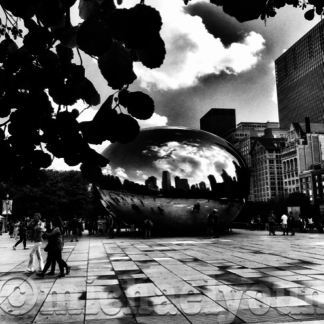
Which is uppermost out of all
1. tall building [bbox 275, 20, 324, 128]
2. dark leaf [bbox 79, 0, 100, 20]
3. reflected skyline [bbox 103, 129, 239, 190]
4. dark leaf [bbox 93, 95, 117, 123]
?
tall building [bbox 275, 20, 324, 128]

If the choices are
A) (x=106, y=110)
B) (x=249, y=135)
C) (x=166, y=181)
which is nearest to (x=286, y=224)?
(x=166, y=181)

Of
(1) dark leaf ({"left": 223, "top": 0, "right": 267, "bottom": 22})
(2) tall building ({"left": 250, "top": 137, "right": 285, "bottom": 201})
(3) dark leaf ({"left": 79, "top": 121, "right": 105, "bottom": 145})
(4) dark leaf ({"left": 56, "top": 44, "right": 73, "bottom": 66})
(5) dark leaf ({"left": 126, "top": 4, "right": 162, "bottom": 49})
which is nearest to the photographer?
(1) dark leaf ({"left": 223, "top": 0, "right": 267, "bottom": 22})

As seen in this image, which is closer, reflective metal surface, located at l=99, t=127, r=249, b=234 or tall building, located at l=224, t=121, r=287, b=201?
reflective metal surface, located at l=99, t=127, r=249, b=234

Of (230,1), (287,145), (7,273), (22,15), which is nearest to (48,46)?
(22,15)

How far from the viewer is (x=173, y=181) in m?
23.5

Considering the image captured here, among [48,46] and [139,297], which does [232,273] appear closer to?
[139,297]

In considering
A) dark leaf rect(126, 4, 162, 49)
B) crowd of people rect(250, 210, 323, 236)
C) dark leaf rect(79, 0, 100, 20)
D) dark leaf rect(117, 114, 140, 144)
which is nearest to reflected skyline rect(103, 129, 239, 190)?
crowd of people rect(250, 210, 323, 236)

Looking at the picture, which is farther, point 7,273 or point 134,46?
point 7,273

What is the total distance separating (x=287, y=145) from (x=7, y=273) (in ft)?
485

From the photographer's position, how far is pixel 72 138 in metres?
2.14

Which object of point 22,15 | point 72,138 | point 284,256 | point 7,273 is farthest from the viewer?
point 284,256

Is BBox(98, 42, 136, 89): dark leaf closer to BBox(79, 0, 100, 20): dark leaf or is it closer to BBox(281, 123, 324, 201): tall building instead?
BBox(79, 0, 100, 20): dark leaf
